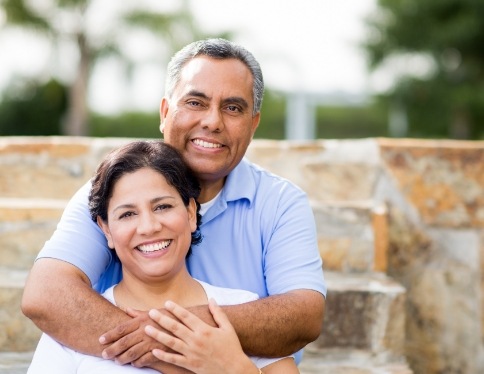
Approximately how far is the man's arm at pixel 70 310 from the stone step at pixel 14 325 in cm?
73

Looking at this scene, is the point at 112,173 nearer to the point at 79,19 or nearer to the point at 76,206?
the point at 76,206

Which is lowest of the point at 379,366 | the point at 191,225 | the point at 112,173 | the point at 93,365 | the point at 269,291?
the point at 379,366

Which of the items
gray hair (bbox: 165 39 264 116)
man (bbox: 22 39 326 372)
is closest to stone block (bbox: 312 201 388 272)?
man (bbox: 22 39 326 372)

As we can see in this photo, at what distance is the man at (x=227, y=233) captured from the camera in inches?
78.7

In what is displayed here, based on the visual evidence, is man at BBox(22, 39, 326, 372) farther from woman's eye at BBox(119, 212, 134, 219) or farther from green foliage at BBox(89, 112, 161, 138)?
green foliage at BBox(89, 112, 161, 138)

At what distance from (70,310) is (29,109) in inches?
656

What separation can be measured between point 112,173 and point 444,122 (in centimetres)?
1683

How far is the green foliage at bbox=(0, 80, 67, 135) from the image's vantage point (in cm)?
1778

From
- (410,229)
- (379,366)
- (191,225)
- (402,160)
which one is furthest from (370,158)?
(191,225)

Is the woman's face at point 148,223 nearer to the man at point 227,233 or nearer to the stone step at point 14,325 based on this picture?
the man at point 227,233

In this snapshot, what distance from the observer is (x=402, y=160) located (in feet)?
11.1

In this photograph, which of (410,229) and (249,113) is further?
(410,229)

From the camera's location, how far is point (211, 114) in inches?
91.0

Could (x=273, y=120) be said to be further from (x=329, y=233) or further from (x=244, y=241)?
(x=244, y=241)
